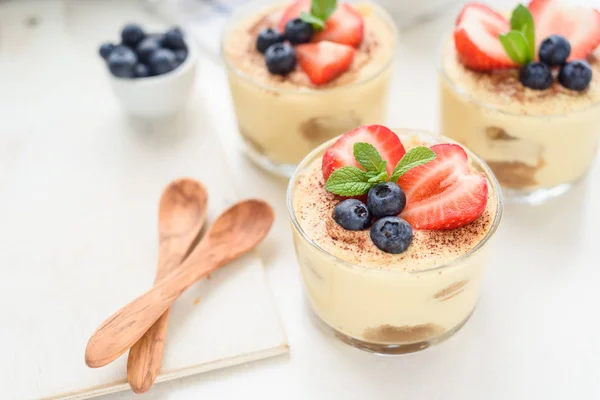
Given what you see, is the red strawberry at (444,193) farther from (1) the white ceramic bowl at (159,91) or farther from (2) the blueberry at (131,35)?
(2) the blueberry at (131,35)

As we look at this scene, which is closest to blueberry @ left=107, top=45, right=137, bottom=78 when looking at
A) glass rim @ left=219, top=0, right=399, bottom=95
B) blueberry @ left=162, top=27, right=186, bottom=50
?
blueberry @ left=162, top=27, right=186, bottom=50

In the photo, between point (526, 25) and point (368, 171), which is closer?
point (368, 171)

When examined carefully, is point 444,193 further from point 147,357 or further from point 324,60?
point 147,357

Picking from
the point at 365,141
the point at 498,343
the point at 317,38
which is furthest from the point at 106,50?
the point at 498,343

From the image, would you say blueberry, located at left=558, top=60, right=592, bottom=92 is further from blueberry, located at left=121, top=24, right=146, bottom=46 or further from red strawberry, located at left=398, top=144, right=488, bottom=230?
blueberry, located at left=121, top=24, right=146, bottom=46

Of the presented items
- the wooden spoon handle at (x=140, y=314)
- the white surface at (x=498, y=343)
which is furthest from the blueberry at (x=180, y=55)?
the wooden spoon handle at (x=140, y=314)

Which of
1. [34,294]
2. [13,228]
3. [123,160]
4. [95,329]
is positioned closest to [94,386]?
[95,329]
